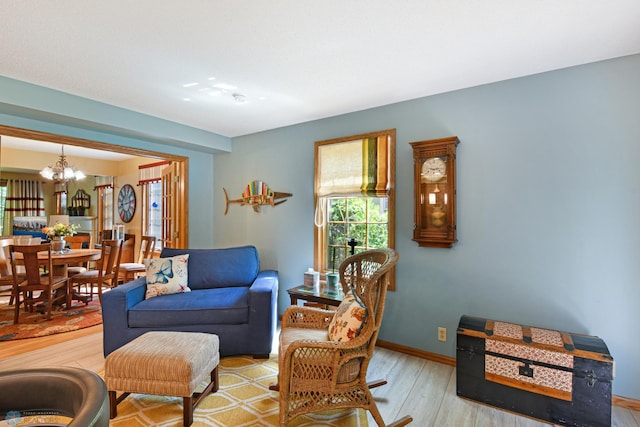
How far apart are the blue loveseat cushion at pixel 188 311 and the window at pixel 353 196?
104 cm

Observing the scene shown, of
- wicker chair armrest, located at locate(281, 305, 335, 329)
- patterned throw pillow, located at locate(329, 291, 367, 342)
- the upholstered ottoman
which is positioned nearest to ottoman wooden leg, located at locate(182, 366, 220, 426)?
the upholstered ottoman

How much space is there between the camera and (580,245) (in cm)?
228

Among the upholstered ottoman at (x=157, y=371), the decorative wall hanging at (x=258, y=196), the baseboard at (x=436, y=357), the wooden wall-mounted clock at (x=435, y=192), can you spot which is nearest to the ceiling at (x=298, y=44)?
the wooden wall-mounted clock at (x=435, y=192)

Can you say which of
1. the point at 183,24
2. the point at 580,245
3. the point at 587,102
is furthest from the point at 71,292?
the point at 587,102

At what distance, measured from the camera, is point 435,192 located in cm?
275

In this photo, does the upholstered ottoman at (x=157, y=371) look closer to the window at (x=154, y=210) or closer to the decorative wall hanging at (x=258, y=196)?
the decorative wall hanging at (x=258, y=196)

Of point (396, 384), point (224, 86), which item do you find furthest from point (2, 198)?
point (396, 384)

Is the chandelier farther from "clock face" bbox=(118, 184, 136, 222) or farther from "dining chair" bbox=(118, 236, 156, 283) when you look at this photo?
"dining chair" bbox=(118, 236, 156, 283)

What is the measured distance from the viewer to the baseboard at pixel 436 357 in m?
2.11

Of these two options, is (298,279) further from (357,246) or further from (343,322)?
(343,322)

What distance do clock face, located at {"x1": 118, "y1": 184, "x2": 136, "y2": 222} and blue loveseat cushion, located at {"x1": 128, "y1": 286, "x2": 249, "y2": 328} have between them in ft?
15.0

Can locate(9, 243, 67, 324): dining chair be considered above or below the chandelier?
below

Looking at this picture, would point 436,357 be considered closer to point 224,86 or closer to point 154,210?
point 224,86

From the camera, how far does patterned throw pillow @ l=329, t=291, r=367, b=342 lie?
190cm
